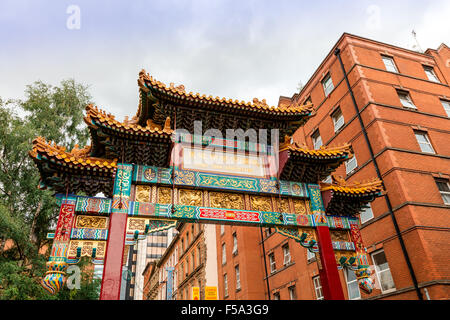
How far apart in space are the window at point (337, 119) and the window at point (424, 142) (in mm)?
4322

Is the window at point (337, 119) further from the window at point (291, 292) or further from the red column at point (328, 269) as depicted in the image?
the red column at point (328, 269)

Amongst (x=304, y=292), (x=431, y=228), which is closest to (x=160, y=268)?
(x=304, y=292)

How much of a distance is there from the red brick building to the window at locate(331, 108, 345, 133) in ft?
0.28

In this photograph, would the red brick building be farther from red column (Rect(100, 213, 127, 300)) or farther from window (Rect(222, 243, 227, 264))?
red column (Rect(100, 213, 127, 300))

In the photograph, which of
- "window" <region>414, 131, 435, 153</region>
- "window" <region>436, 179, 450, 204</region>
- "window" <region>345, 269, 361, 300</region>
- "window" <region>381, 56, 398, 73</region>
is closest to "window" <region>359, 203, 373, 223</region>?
"window" <region>345, 269, 361, 300</region>

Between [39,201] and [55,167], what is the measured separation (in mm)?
8233

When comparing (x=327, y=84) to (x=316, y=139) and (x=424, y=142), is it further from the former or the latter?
(x=424, y=142)

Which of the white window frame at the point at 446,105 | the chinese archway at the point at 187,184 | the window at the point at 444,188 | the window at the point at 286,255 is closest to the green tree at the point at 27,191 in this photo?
the chinese archway at the point at 187,184

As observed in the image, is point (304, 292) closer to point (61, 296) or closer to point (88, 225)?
point (61, 296)

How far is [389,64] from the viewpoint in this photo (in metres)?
21.4

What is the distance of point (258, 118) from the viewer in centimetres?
1076

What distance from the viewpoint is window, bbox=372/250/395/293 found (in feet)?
47.3

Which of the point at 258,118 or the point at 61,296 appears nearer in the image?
the point at 258,118

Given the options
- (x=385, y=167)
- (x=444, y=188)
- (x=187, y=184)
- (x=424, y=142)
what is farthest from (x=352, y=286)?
(x=187, y=184)
